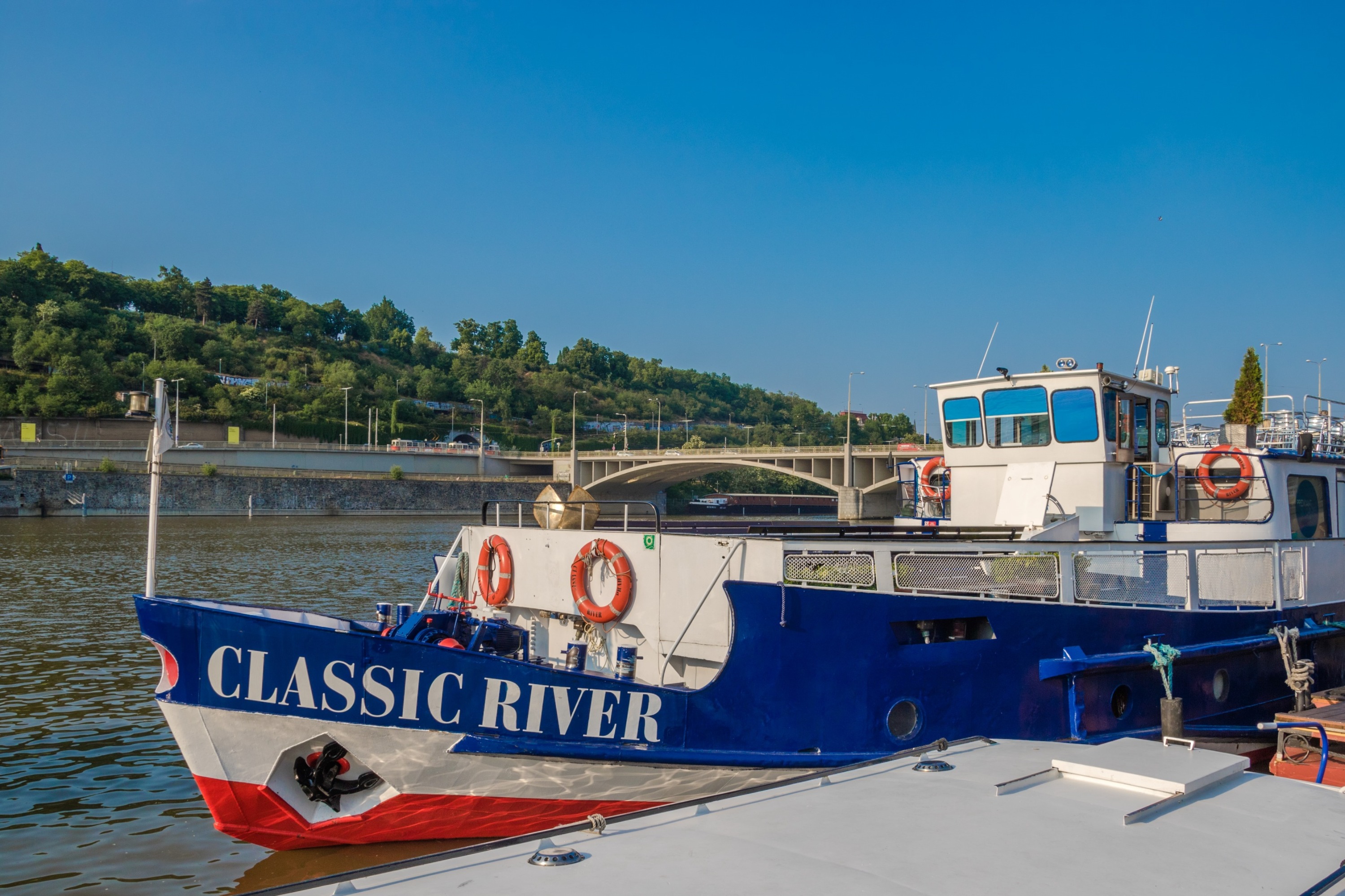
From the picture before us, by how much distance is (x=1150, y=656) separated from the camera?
30.2 feet

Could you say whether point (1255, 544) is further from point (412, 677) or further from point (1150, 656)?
point (412, 677)

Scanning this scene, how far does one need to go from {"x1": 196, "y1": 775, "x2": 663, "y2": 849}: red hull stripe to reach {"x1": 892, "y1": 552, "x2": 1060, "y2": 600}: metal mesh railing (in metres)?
2.95

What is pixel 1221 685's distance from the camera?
10.3m

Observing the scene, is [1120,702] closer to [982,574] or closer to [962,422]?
[982,574]

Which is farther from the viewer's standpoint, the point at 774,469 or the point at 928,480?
the point at 774,469

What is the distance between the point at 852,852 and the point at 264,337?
163966 mm

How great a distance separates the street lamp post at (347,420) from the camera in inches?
3999

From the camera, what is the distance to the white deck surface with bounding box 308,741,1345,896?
3324mm

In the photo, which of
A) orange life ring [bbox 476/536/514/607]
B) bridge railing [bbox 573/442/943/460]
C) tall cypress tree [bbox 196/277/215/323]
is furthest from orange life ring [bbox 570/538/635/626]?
tall cypress tree [bbox 196/277/215/323]

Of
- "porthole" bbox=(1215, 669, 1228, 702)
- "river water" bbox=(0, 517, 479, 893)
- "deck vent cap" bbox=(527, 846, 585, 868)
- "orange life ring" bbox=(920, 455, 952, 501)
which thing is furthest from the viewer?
"orange life ring" bbox=(920, 455, 952, 501)

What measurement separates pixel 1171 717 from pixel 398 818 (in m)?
6.71

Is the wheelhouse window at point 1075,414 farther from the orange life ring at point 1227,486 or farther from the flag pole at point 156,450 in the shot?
the flag pole at point 156,450

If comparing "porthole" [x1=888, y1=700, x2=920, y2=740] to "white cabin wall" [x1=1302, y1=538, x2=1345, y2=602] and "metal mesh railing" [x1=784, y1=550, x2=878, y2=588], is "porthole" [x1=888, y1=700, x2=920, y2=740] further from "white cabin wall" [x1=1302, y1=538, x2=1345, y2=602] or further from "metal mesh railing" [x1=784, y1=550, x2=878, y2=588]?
"white cabin wall" [x1=1302, y1=538, x2=1345, y2=602]

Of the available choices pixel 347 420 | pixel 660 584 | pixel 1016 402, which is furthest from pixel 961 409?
pixel 347 420
